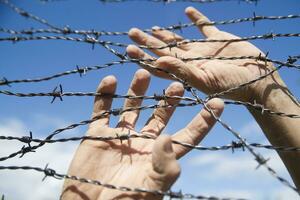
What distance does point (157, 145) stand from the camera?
5.78ft

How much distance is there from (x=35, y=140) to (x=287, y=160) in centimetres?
189

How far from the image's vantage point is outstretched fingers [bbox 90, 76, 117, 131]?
2.47 metres

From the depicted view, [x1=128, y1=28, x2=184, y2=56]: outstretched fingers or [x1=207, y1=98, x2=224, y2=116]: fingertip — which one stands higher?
[x1=128, y1=28, x2=184, y2=56]: outstretched fingers

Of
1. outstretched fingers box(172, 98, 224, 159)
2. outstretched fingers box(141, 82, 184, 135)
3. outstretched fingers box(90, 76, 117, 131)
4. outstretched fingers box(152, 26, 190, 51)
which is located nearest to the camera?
outstretched fingers box(172, 98, 224, 159)

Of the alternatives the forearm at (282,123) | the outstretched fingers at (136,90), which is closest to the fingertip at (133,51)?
the outstretched fingers at (136,90)

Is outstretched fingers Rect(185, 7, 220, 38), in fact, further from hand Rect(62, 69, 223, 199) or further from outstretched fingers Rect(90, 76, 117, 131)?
outstretched fingers Rect(90, 76, 117, 131)

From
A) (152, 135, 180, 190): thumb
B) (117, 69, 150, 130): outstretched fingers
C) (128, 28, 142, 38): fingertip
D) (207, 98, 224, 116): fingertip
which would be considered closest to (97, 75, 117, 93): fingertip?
(117, 69, 150, 130): outstretched fingers

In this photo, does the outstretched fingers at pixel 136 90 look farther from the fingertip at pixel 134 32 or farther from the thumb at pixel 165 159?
the thumb at pixel 165 159

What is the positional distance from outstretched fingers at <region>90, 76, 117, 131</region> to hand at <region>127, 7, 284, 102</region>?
276mm

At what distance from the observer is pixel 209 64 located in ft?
9.81

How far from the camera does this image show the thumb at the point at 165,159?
1748mm

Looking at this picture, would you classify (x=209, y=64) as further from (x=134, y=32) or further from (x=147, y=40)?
(x=134, y=32)

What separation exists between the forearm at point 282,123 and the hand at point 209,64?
7cm

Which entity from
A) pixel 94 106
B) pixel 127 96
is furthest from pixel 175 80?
pixel 94 106
